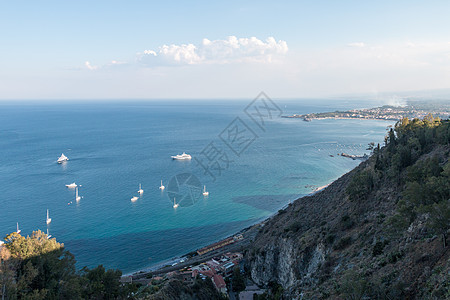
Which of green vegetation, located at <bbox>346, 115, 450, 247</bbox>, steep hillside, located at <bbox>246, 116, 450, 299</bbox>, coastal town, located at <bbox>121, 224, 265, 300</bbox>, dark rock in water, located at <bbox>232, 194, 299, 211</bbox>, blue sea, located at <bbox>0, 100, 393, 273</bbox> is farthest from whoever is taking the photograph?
dark rock in water, located at <bbox>232, 194, 299, 211</bbox>

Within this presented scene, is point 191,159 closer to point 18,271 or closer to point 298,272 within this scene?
point 298,272

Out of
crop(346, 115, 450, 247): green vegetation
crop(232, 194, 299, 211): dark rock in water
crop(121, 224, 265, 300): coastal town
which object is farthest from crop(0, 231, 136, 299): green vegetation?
crop(232, 194, 299, 211): dark rock in water

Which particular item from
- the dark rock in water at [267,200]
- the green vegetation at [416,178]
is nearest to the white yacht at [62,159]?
the dark rock in water at [267,200]

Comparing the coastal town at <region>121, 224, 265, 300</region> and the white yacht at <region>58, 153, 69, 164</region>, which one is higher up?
the white yacht at <region>58, 153, 69, 164</region>

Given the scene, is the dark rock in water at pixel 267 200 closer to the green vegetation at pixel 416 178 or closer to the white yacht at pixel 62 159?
the green vegetation at pixel 416 178

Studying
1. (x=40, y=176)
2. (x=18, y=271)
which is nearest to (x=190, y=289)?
(x=18, y=271)

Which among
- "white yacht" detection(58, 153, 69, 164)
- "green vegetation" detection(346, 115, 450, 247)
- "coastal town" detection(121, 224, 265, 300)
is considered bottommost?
"coastal town" detection(121, 224, 265, 300)

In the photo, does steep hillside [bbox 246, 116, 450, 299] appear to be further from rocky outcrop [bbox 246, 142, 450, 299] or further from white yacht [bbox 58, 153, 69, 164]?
white yacht [bbox 58, 153, 69, 164]
